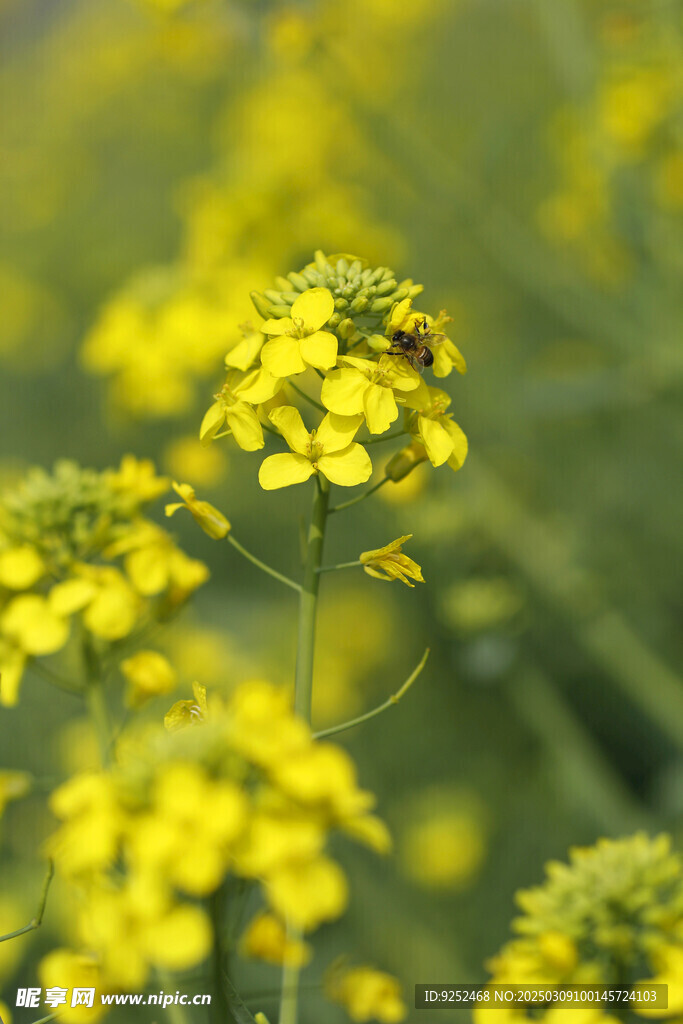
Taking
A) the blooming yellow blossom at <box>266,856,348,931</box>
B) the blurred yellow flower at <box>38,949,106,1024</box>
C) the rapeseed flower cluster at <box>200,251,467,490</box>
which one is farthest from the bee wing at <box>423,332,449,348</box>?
the blurred yellow flower at <box>38,949,106,1024</box>

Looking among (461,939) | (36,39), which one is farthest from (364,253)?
(36,39)

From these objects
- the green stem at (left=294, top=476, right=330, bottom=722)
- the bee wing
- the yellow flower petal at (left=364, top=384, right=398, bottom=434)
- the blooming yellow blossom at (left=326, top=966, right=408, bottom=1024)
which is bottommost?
the blooming yellow blossom at (left=326, top=966, right=408, bottom=1024)

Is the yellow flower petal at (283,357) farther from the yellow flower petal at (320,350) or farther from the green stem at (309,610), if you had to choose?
the green stem at (309,610)

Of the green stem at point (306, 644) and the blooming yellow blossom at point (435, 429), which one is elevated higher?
the blooming yellow blossom at point (435, 429)

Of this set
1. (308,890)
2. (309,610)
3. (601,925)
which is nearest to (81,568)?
(309,610)

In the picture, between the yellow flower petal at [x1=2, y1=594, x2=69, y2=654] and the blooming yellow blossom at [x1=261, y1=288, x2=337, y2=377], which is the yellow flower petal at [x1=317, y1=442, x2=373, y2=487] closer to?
the blooming yellow blossom at [x1=261, y1=288, x2=337, y2=377]

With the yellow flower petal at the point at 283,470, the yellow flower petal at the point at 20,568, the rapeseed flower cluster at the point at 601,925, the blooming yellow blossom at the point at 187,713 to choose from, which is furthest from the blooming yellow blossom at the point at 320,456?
the rapeseed flower cluster at the point at 601,925
